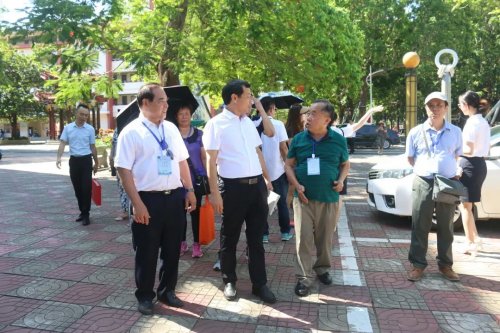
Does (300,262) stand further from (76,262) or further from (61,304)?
(76,262)

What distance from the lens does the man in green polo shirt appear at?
13.5 feet

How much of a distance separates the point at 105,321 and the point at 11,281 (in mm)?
1503

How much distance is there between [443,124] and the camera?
14.5 ft

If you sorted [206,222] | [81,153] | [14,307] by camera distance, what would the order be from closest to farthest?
[14,307]
[206,222]
[81,153]

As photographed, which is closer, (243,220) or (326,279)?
(243,220)

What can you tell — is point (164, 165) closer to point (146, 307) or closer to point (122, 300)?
point (146, 307)

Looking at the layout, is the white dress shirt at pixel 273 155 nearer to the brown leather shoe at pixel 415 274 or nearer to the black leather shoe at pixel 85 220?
the brown leather shoe at pixel 415 274

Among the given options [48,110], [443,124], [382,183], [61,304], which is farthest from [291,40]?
[48,110]

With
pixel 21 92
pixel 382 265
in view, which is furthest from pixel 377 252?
pixel 21 92

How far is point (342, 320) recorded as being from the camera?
3.60 m

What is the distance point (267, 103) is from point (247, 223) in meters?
2.21

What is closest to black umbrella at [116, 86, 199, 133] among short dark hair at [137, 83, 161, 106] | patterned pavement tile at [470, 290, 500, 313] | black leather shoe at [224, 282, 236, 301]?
short dark hair at [137, 83, 161, 106]

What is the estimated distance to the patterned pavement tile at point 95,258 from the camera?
508cm

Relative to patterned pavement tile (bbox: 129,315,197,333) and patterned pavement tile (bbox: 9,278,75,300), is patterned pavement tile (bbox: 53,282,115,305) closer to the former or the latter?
patterned pavement tile (bbox: 9,278,75,300)
